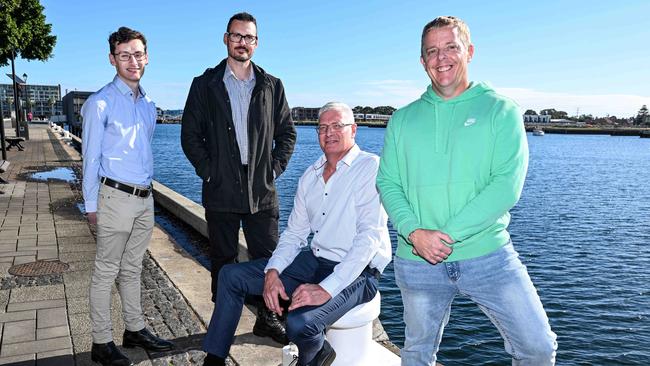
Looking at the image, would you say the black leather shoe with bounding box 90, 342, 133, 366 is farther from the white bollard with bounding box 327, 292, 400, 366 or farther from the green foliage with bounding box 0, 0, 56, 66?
the green foliage with bounding box 0, 0, 56, 66

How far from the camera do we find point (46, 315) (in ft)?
14.6

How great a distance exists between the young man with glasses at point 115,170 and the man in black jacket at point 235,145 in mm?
454

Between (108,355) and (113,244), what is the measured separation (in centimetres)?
79

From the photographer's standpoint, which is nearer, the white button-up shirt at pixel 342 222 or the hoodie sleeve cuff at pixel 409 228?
the hoodie sleeve cuff at pixel 409 228

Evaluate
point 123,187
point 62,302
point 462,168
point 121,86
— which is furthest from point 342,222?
point 62,302

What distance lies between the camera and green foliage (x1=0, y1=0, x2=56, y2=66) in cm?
1983

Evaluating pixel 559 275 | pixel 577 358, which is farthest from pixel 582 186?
pixel 577 358

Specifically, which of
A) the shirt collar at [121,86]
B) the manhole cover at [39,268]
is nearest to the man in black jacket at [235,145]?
the shirt collar at [121,86]

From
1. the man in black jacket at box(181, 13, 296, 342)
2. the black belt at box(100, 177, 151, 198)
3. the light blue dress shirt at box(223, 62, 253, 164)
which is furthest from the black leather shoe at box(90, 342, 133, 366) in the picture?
the light blue dress shirt at box(223, 62, 253, 164)

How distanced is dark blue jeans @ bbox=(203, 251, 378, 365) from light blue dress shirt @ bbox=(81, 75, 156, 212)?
100cm

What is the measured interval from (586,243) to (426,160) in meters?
15.4

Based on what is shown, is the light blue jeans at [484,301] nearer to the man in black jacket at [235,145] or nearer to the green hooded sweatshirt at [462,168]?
the green hooded sweatshirt at [462,168]

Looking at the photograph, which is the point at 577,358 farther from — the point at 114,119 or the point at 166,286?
the point at 114,119

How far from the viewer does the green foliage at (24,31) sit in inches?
781
